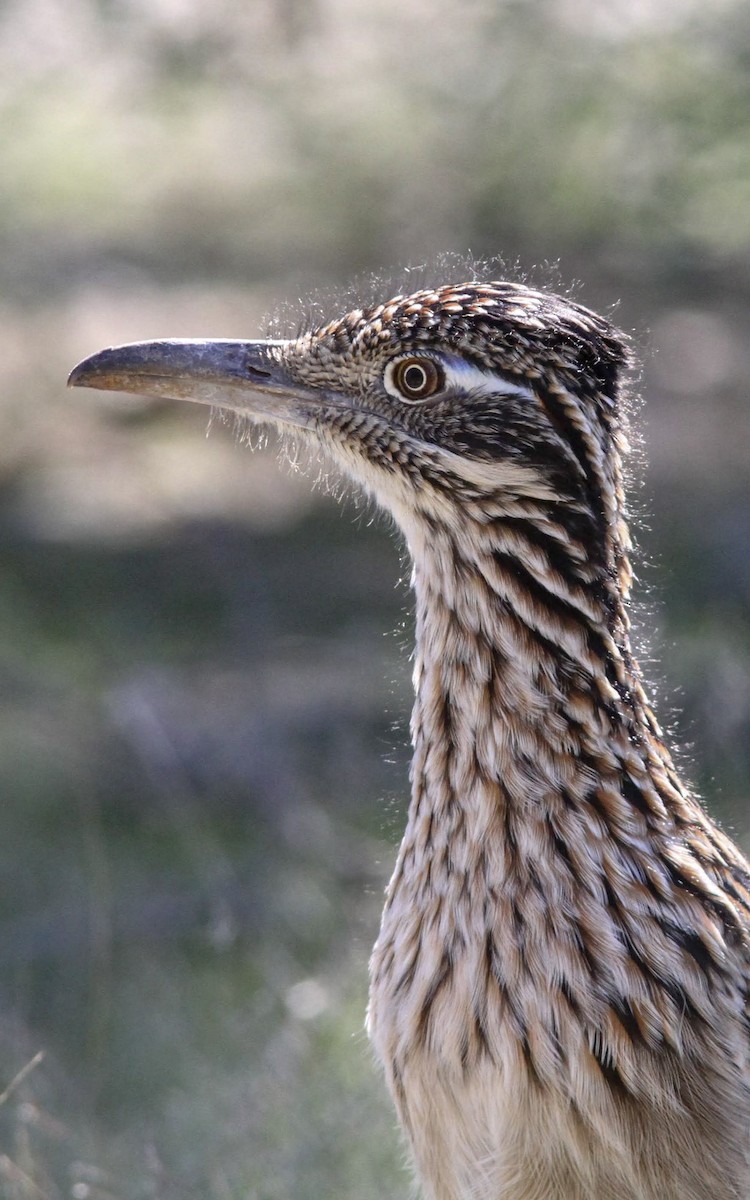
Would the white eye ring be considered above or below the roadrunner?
above

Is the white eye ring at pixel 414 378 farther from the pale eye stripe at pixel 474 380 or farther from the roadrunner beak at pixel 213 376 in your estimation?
the roadrunner beak at pixel 213 376

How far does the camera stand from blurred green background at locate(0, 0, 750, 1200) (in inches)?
227

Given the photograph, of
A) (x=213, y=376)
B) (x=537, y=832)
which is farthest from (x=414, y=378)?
(x=537, y=832)

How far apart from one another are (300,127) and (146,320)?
5.24 ft

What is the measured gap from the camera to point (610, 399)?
352 cm

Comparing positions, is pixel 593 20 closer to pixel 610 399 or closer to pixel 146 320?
pixel 146 320

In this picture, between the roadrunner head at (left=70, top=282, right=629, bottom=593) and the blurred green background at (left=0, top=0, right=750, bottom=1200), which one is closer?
the roadrunner head at (left=70, top=282, right=629, bottom=593)

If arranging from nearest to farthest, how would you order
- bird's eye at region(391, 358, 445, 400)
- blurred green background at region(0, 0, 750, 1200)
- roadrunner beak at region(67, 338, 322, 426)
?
bird's eye at region(391, 358, 445, 400), roadrunner beak at region(67, 338, 322, 426), blurred green background at region(0, 0, 750, 1200)

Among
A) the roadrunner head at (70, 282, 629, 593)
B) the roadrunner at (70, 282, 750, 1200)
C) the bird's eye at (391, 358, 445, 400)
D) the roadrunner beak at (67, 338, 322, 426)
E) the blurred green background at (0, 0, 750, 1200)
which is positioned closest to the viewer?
the roadrunner at (70, 282, 750, 1200)

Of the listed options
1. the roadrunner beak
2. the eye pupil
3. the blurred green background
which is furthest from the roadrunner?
the blurred green background

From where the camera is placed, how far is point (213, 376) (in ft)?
12.5

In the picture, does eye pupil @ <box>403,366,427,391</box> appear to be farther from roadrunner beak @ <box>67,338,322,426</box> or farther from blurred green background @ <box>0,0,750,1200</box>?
blurred green background @ <box>0,0,750,1200</box>

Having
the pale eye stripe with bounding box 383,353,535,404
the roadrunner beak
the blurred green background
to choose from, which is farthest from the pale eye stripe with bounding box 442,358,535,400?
the blurred green background

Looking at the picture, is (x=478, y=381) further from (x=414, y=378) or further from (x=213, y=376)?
(x=213, y=376)
